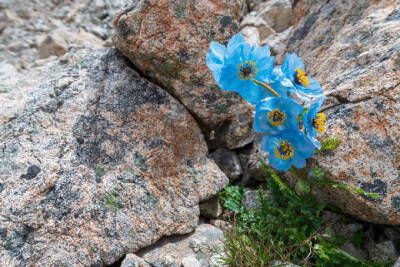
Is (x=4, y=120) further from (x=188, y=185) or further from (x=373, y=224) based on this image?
(x=373, y=224)

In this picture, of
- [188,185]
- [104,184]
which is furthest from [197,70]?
[104,184]

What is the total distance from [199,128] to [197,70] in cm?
55

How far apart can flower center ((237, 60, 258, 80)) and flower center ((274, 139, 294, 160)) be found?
0.49 m

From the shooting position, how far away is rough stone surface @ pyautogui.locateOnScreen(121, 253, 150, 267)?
208 centimetres

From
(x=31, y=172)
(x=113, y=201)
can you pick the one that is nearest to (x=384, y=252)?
(x=113, y=201)

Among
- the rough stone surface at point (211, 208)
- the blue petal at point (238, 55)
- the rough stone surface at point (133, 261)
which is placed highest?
the blue petal at point (238, 55)

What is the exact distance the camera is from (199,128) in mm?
2875

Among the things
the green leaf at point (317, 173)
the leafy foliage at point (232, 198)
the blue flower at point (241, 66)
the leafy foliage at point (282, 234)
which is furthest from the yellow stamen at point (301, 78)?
the leafy foliage at point (232, 198)

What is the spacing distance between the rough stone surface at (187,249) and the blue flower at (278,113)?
106cm

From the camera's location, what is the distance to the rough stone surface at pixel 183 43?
2.55 meters

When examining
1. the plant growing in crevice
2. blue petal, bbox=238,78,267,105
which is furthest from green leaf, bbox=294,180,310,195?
blue petal, bbox=238,78,267,105

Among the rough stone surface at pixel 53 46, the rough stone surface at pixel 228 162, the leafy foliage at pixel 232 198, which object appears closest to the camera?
the leafy foliage at pixel 232 198

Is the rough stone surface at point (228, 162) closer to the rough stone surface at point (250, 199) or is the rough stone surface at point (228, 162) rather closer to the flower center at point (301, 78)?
the rough stone surface at point (250, 199)

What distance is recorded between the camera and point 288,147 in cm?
198
